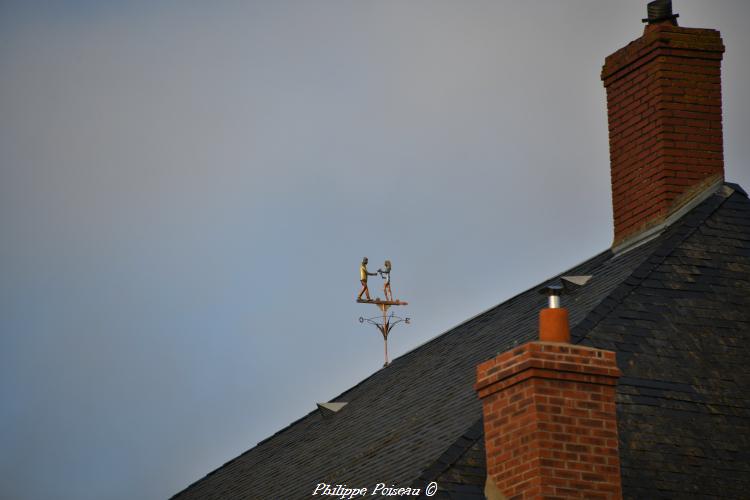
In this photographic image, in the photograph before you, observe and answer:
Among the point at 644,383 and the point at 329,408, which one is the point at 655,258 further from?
the point at 329,408

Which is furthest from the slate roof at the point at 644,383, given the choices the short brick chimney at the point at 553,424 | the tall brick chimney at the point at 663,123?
the short brick chimney at the point at 553,424

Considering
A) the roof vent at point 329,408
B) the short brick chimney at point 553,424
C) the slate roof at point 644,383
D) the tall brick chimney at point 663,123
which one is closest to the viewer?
the short brick chimney at point 553,424

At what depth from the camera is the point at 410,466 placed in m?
16.6

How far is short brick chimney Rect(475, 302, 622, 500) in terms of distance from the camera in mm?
14430

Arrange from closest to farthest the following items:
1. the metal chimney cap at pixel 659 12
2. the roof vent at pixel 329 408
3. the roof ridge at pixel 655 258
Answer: the roof ridge at pixel 655 258 < the metal chimney cap at pixel 659 12 < the roof vent at pixel 329 408

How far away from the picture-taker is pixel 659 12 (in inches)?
797

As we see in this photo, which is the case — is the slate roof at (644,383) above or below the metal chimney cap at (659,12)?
below

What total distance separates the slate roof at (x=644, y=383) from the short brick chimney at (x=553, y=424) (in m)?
0.94

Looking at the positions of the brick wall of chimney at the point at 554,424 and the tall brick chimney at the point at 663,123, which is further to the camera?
the tall brick chimney at the point at 663,123

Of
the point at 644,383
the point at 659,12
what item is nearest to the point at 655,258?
the point at 644,383

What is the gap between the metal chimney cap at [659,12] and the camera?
20.2m

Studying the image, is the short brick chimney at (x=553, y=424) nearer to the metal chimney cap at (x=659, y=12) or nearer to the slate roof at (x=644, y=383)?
the slate roof at (x=644, y=383)

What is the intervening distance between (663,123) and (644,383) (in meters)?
4.39

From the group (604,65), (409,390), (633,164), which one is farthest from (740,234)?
(409,390)
